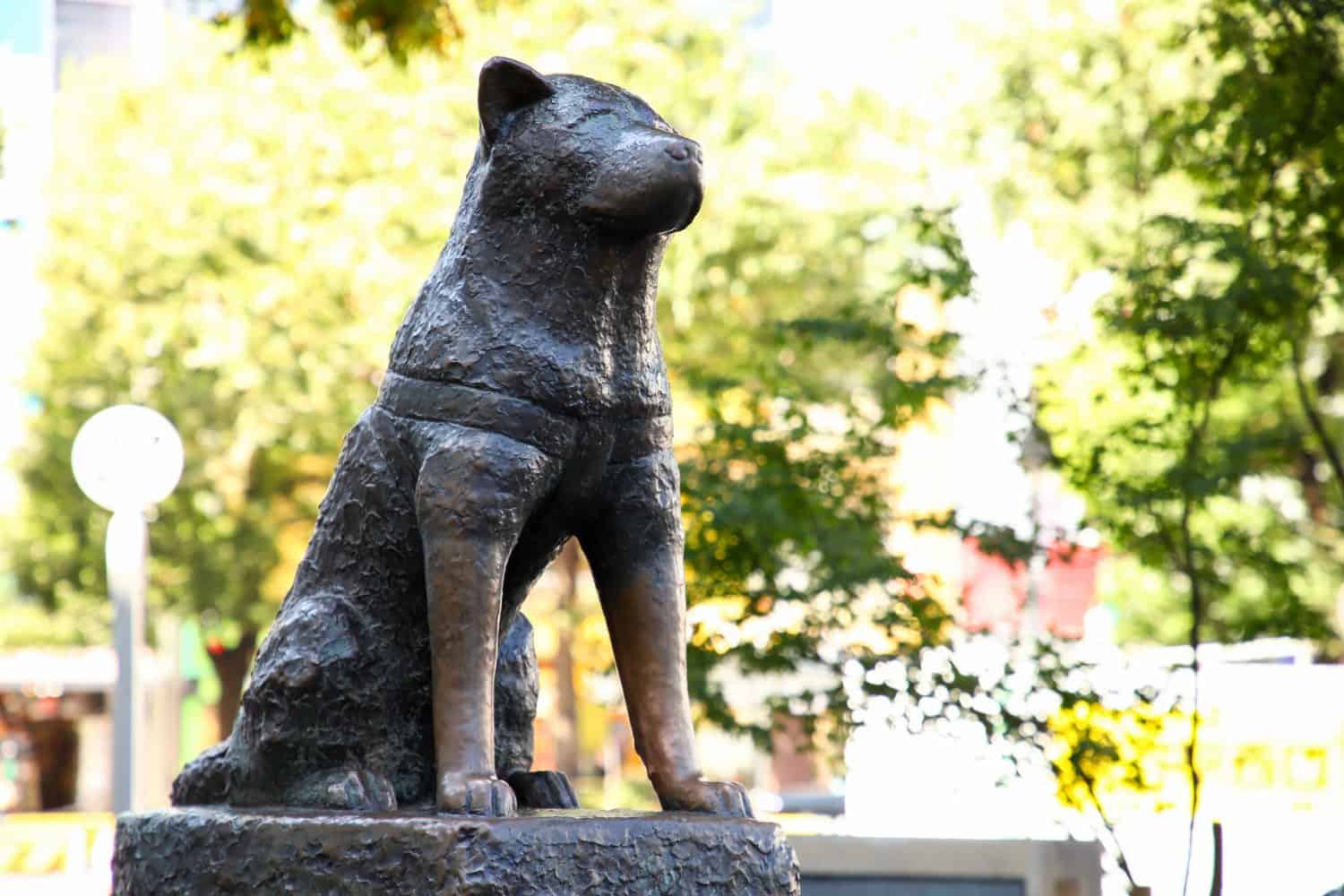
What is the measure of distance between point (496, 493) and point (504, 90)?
0.77 m

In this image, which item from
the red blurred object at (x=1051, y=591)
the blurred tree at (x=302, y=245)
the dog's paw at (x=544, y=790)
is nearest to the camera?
the dog's paw at (x=544, y=790)

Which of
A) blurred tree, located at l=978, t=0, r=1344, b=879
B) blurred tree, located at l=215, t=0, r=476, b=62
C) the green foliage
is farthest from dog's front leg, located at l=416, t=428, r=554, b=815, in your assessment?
blurred tree, located at l=215, t=0, r=476, b=62

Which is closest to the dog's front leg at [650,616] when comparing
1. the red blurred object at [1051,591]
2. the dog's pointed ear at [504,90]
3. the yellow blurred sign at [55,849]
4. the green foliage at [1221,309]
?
the dog's pointed ear at [504,90]

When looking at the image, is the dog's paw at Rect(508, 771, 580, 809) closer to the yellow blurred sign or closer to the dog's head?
the dog's head

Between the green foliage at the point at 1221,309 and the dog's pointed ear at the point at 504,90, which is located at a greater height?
the green foliage at the point at 1221,309

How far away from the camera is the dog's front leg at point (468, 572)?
3135 mm

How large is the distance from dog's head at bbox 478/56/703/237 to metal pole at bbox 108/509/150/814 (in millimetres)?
6136

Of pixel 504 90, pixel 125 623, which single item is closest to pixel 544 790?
pixel 504 90

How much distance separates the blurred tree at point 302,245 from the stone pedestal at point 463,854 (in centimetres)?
727

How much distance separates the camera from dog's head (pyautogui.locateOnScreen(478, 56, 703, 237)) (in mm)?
3145

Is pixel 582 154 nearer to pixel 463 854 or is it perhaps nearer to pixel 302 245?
pixel 463 854

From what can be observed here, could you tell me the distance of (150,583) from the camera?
21969mm

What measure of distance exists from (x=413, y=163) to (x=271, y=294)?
2.77m

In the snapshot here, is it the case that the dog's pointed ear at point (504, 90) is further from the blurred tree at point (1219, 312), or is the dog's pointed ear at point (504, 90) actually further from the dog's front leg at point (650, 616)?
the blurred tree at point (1219, 312)
